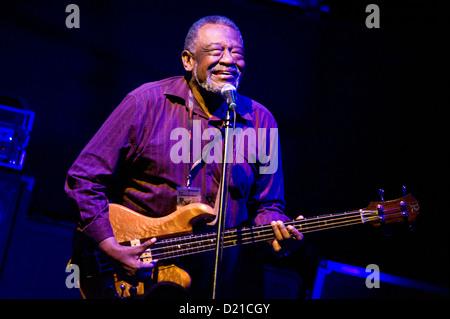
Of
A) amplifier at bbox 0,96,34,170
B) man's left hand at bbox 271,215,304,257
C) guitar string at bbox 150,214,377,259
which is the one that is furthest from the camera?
amplifier at bbox 0,96,34,170

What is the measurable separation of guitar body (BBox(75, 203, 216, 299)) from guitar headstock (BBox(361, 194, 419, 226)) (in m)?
0.86

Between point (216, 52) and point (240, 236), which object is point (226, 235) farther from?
point (216, 52)

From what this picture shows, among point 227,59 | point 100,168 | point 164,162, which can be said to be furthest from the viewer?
point 227,59

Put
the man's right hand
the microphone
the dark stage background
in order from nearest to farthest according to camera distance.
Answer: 1. the microphone
2. the man's right hand
3. the dark stage background

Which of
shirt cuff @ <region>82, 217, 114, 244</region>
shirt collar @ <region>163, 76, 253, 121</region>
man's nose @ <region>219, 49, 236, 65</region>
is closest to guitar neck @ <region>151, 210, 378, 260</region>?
shirt cuff @ <region>82, 217, 114, 244</region>

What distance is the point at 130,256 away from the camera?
2.28 meters

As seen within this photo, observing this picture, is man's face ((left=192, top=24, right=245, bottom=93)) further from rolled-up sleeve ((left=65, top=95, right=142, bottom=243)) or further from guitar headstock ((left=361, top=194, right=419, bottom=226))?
guitar headstock ((left=361, top=194, right=419, bottom=226))

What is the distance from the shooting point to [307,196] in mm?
3912

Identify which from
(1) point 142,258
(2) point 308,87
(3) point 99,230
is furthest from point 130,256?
(2) point 308,87

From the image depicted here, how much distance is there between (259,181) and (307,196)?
116 cm

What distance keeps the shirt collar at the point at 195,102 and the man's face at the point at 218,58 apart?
10cm

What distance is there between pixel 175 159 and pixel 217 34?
74cm

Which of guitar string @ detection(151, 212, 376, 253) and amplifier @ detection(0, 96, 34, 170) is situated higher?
amplifier @ detection(0, 96, 34, 170)

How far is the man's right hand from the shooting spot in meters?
2.26
